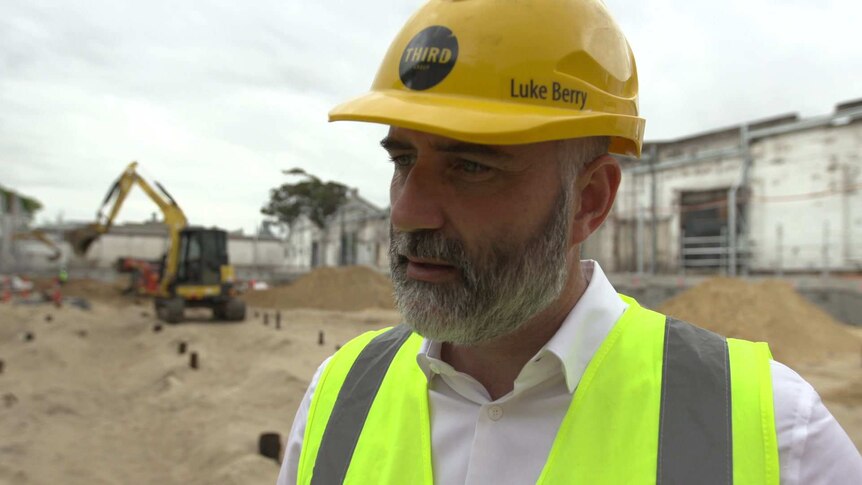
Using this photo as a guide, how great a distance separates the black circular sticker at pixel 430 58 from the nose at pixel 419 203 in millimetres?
212

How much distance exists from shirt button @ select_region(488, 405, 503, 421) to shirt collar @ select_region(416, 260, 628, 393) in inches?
5.7

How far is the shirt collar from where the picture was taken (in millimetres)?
1346

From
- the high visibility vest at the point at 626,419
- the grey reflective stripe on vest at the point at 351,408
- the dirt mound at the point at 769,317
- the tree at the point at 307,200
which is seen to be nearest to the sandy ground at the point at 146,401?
the grey reflective stripe on vest at the point at 351,408

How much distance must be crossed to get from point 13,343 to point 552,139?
1383 cm

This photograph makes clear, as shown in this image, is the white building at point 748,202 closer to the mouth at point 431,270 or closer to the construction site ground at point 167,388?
the construction site ground at point 167,388

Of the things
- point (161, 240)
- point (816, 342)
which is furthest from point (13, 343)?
point (161, 240)

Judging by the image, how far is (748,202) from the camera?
17922 millimetres

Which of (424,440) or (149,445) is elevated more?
(424,440)

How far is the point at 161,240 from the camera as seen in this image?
3619 cm

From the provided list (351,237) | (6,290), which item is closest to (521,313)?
(6,290)

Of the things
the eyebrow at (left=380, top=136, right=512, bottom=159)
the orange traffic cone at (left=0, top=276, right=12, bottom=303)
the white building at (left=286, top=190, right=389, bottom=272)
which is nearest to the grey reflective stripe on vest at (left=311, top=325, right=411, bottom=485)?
the eyebrow at (left=380, top=136, right=512, bottom=159)

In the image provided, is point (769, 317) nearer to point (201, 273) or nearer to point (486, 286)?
point (486, 286)

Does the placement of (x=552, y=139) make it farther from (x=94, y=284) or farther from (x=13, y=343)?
(x=94, y=284)

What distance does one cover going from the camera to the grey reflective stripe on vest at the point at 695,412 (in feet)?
3.71
